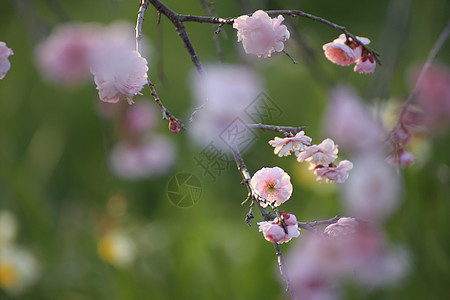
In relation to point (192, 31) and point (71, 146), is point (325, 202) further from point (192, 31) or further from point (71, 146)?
point (192, 31)

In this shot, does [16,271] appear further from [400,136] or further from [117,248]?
[400,136]

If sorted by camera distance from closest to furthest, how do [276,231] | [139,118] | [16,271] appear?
[276,231] → [16,271] → [139,118]

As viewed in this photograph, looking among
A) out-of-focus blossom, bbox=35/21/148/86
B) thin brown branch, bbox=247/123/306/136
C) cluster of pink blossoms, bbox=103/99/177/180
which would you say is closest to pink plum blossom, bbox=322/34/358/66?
thin brown branch, bbox=247/123/306/136

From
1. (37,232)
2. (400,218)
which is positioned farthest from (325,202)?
(37,232)

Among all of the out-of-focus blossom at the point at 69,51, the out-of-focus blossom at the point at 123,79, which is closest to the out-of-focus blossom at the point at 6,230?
the out-of-focus blossom at the point at 69,51

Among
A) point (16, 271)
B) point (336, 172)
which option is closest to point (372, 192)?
point (336, 172)

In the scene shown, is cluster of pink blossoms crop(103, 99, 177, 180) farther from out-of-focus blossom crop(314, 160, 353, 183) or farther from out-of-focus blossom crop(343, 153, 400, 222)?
out-of-focus blossom crop(314, 160, 353, 183)
